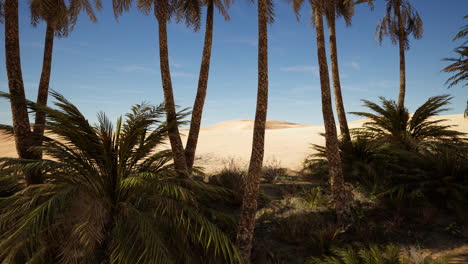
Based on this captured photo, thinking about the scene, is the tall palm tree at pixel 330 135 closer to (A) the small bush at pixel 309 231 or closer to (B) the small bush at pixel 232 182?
(A) the small bush at pixel 309 231

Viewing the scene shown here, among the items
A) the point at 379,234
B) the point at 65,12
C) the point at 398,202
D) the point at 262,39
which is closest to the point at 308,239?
the point at 379,234

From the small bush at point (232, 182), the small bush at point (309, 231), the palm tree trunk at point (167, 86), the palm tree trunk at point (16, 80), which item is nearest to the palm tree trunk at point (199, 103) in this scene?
the palm tree trunk at point (167, 86)

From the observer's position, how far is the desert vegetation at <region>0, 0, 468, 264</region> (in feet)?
13.9

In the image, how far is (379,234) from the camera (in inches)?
245

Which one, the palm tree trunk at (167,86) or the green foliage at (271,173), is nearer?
the palm tree trunk at (167,86)

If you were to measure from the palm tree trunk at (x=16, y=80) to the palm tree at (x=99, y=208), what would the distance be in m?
1.65

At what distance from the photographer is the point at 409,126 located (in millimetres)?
10031

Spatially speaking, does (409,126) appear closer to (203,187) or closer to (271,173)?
(271,173)

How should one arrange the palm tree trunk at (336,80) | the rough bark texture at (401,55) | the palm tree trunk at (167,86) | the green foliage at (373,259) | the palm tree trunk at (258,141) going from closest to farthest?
the green foliage at (373,259)
the palm tree trunk at (258,141)
the palm tree trunk at (167,86)
the palm tree trunk at (336,80)
the rough bark texture at (401,55)

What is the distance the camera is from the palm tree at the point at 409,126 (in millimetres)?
9242

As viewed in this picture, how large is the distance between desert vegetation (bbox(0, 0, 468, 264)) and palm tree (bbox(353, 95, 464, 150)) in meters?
0.05

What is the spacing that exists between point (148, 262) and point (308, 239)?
3970 millimetres

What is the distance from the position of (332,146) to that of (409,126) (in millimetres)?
5351

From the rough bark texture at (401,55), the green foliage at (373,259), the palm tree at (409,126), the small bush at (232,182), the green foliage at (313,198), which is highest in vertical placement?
the rough bark texture at (401,55)
